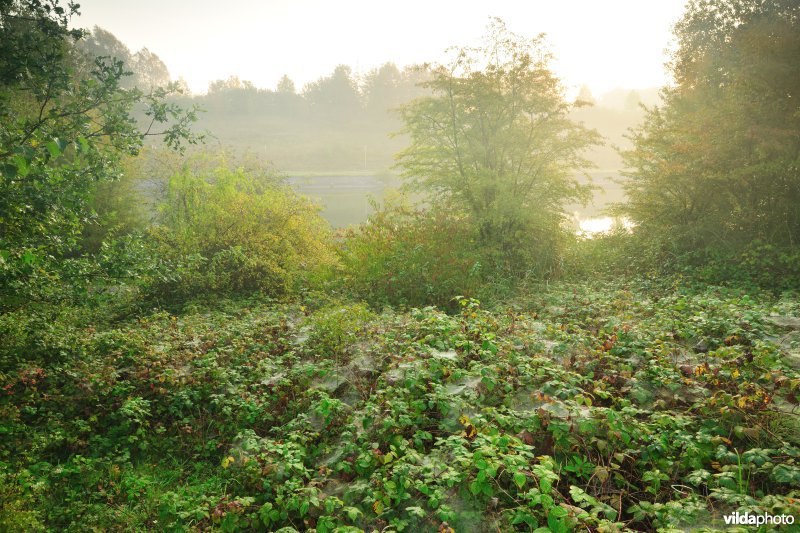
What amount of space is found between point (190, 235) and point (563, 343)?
8.97 metres

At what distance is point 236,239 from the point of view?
11.1 metres

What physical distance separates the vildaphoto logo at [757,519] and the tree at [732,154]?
30.9 ft

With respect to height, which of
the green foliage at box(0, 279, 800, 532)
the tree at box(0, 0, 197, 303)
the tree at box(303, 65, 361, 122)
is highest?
the tree at box(303, 65, 361, 122)

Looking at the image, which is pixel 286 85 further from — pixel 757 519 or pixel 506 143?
pixel 757 519

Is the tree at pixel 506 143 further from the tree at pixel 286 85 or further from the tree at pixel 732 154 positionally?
the tree at pixel 286 85

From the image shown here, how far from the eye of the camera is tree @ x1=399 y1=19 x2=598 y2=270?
12.2 metres

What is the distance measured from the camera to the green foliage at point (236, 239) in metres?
10.3

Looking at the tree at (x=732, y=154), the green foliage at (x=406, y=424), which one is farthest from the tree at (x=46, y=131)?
the tree at (x=732, y=154)

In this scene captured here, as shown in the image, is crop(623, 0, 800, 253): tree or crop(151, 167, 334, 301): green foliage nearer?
crop(623, 0, 800, 253): tree

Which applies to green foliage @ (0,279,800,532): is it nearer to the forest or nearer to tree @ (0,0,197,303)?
the forest

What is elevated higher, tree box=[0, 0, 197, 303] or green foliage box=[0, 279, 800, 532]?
tree box=[0, 0, 197, 303]

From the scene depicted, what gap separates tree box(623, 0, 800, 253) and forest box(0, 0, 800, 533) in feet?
0.24

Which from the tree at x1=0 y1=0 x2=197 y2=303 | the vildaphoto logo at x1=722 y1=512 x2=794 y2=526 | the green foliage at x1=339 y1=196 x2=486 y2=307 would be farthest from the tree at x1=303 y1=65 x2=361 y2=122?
the vildaphoto logo at x1=722 y1=512 x2=794 y2=526

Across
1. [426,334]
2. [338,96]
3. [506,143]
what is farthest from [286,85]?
[426,334]
